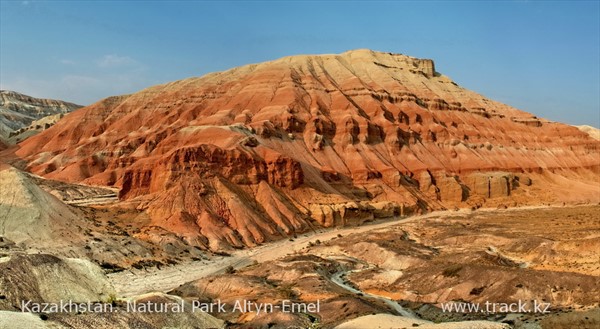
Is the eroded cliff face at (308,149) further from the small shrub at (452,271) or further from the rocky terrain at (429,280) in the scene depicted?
the small shrub at (452,271)

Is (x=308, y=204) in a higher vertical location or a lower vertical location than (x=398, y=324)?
higher

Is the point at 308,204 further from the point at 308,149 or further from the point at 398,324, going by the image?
the point at 398,324

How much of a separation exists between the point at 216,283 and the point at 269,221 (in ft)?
110

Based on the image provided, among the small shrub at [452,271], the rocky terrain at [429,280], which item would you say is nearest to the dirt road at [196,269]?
the rocky terrain at [429,280]

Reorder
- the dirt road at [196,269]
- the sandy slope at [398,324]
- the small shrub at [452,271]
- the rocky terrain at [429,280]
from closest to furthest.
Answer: the sandy slope at [398,324], the rocky terrain at [429,280], the small shrub at [452,271], the dirt road at [196,269]

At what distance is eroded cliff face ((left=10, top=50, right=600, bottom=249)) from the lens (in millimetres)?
77250

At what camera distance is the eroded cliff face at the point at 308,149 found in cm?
7725

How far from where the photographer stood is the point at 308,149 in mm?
108125

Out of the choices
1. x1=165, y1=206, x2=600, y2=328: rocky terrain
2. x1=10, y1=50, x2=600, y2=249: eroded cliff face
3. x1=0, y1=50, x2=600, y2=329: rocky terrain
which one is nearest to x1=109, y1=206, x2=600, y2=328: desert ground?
x1=165, y1=206, x2=600, y2=328: rocky terrain

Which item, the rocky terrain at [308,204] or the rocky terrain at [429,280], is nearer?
the rocky terrain at [429,280]

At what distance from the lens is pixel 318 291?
3881 cm

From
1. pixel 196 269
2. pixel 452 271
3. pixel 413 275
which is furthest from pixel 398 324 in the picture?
pixel 196 269

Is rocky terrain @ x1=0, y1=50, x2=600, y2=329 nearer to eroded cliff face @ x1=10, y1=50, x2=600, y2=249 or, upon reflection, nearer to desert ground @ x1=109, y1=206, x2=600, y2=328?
desert ground @ x1=109, y1=206, x2=600, y2=328

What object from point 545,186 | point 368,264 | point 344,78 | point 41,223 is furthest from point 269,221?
point 344,78
